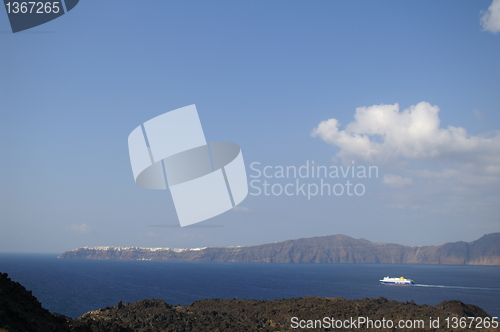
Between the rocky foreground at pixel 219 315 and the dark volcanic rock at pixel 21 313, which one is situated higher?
the dark volcanic rock at pixel 21 313

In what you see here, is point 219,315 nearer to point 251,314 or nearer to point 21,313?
point 251,314

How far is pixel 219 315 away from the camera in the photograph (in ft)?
98.3

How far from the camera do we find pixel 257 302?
126 ft

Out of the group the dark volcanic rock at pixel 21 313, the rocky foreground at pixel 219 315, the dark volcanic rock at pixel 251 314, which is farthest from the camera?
the dark volcanic rock at pixel 251 314

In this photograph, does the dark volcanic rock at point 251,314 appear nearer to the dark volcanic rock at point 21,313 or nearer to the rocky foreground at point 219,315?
the rocky foreground at point 219,315

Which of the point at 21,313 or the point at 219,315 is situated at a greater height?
the point at 21,313

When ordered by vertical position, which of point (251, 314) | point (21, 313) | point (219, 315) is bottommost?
point (251, 314)

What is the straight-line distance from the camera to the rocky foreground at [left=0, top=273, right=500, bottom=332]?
1711 cm

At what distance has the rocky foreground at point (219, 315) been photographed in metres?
17.1

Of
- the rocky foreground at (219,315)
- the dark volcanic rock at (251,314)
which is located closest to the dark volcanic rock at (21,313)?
the rocky foreground at (219,315)

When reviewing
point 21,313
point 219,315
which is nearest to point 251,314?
point 219,315

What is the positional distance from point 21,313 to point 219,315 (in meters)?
17.1

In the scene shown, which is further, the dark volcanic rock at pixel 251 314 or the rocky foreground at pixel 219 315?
the dark volcanic rock at pixel 251 314

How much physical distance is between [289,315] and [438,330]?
1165 centimetres
